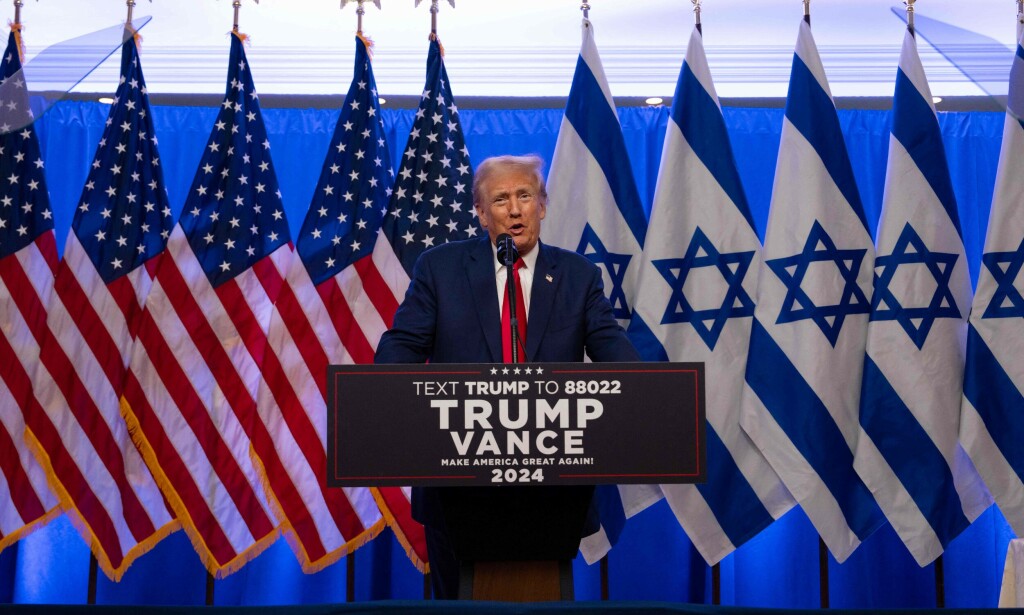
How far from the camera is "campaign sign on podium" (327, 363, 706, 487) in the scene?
5.77 ft

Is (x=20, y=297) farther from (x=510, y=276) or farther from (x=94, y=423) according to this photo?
(x=510, y=276)

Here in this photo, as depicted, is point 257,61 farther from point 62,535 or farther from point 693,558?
point 693,558

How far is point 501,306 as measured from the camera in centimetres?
233

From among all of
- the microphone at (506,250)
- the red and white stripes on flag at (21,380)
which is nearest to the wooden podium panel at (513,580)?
the microphone at (506,250)

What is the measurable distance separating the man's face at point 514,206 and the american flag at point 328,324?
133 cm

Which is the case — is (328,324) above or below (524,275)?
below

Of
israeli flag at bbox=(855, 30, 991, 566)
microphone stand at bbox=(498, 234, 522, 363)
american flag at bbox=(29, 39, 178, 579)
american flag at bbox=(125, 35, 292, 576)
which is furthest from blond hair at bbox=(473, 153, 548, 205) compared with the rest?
american flag at bbox=(29, 39, 178, 579)

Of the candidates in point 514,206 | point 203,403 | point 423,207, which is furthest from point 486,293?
point 203,403

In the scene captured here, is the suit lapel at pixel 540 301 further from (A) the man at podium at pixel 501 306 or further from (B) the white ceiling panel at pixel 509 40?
(B) the white ceiling panel at pixel 509 40

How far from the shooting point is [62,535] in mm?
4148

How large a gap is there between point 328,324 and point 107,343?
0.79 meters

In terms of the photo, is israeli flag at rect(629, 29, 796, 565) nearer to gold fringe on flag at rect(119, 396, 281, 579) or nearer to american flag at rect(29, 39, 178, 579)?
gold fringe on flag at rect(119, 396, 281, 579)

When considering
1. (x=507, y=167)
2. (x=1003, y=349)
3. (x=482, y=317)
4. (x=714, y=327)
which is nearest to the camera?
(x=482, y=317)

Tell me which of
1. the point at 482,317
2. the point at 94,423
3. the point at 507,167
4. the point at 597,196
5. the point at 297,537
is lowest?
the point at 297,537
